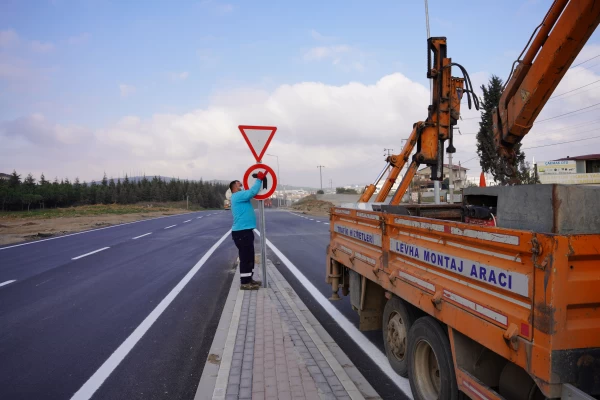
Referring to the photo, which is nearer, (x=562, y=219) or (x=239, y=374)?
(x=562, y=219)

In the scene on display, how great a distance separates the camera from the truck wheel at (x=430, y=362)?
304 cm

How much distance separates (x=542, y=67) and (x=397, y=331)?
3016mm

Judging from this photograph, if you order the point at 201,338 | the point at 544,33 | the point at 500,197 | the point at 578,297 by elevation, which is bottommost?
the point at 201,338

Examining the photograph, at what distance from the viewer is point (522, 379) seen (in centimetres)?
250

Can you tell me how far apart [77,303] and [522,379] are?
23.2 ft

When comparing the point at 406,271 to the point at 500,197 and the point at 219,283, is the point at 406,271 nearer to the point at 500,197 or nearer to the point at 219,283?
the point at 500,197

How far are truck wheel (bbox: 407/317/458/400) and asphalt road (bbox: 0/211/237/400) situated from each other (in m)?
A: 2.08

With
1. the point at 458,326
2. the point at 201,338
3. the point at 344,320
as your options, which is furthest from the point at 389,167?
the point at 458,326

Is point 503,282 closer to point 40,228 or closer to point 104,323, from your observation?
point 104,323

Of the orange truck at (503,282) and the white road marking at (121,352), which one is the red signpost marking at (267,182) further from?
the white road marking at (121,352)

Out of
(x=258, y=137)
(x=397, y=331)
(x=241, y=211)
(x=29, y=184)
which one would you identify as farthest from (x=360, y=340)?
(x=29, y=184)

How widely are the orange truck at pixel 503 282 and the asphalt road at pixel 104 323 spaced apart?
217 cm

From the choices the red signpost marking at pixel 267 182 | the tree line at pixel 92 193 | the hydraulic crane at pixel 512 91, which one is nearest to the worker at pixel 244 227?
the red signpost marking at pixel 267 182

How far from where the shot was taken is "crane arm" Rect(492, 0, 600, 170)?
3719 millimetres
